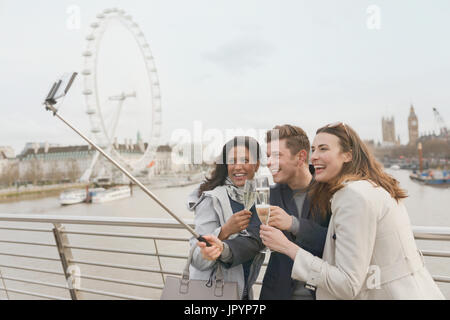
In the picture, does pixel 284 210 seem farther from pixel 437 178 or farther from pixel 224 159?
pixel 437 178

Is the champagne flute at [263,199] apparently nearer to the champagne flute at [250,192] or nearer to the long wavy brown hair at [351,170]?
the champagne flute at [250,192]

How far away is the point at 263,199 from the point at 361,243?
0.22 m

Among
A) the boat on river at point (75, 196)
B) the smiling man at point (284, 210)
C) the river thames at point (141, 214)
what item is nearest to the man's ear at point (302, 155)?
the smiling man at point (284, 210)

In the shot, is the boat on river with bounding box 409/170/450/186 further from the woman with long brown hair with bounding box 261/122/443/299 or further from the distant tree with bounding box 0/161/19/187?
the distant tree with bounding box 0/161/19/187

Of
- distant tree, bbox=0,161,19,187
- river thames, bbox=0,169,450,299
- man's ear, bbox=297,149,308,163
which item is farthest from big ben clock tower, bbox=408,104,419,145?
distant tree, bbox=0,161,19,187

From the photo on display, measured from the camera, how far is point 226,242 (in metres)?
0.96

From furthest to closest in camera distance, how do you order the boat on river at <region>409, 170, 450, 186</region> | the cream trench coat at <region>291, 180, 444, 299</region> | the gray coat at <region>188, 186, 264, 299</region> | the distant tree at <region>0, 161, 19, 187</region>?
the distant tree at <region>0, 161, 19, 187</region>, the boat on river at <region>409, 170, 450, 186</region>, the gray coat at <region>188, 186, 264, 299</region>, the cream trench coat at <region>291, 180, 444, 299</region>

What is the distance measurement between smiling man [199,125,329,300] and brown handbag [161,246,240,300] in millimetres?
55

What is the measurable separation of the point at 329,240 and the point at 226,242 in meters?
0.26

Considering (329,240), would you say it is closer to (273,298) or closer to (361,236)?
(361,236)

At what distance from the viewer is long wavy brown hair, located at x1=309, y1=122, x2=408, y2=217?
2.73ft

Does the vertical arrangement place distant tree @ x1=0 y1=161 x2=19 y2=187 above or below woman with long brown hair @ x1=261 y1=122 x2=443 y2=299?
below

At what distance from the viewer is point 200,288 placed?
0.93m

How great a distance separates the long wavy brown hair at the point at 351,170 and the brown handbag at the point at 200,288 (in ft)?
0.93
